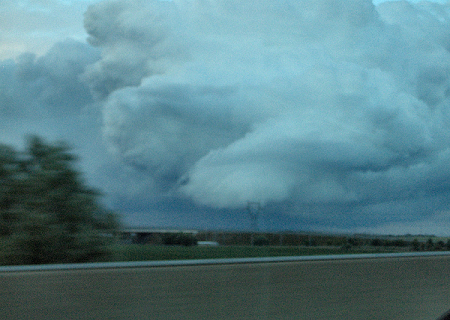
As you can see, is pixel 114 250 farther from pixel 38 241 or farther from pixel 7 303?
pixel 7 303

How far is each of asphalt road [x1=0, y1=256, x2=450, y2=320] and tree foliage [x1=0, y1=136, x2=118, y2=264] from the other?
223 inches

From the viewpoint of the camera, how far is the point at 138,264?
17.3ft

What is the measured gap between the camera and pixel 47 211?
1059 cm

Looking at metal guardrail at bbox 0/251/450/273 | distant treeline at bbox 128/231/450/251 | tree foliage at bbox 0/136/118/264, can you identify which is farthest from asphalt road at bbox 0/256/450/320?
tree foliage at bbox 0/136/118/264

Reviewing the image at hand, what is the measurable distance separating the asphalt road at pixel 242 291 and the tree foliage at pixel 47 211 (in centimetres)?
566

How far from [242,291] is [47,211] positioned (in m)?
5.97

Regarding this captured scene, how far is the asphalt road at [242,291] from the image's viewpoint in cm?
474

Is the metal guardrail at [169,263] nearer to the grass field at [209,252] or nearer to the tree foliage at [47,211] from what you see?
the grass field at [209,252]

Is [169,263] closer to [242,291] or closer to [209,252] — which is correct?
[242,291]

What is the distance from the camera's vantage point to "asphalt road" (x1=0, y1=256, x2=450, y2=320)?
Answer: 15.5 feet

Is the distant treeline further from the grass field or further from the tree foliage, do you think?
the tree foliage

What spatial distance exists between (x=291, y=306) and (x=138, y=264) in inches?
68.9

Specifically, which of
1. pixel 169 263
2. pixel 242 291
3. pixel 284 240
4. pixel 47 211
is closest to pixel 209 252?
pixel 284 240

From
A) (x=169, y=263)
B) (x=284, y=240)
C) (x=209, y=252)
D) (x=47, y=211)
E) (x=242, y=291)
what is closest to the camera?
(x=169, y=263)
